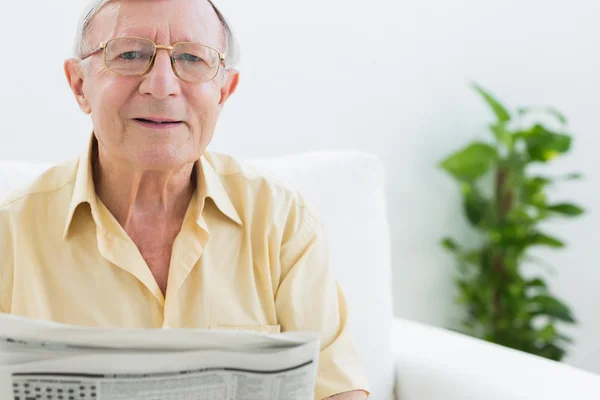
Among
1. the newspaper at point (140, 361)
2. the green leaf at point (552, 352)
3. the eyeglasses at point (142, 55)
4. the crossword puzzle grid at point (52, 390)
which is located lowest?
the green leaf at point (552, 352)

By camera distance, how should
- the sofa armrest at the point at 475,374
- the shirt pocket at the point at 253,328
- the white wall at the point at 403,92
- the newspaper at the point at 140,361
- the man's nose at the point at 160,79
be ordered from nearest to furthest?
the newspaper at the point at 140,361 → the man's nose at the point at 160,79 → the shirt pocket at the point at 253,328 → the sofa armrest at the point at 475,374 → the white wall at the point at 403,92

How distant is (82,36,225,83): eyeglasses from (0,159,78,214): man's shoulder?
0.22 metres

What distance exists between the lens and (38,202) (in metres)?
1.28

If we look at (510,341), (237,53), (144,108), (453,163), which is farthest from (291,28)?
(510,341)

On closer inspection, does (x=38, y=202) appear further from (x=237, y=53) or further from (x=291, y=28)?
(x=291, y=28)

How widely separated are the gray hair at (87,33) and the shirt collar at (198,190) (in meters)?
0.16

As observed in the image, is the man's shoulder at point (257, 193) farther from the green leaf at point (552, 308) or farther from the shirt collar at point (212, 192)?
the green leaf at point (552, 308)

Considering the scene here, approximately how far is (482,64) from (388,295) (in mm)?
1349

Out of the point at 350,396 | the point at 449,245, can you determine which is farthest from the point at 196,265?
the point at 449,245

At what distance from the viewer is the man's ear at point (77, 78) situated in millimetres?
1285

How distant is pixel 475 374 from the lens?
4.93 ft

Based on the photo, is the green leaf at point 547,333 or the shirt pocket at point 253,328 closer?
the shirt pocket at point 253,328

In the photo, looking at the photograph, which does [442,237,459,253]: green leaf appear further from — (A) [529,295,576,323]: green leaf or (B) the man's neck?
(B) the man's neck

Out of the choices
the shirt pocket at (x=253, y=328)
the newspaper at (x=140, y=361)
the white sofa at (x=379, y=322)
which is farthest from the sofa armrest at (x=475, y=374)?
the newspaper at (x=140, y=361)
